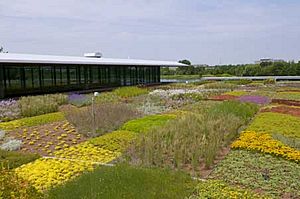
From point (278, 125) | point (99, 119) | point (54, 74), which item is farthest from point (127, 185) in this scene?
point (54, 74)

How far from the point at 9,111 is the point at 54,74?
10194 millimetres

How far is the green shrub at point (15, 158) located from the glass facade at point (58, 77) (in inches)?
488

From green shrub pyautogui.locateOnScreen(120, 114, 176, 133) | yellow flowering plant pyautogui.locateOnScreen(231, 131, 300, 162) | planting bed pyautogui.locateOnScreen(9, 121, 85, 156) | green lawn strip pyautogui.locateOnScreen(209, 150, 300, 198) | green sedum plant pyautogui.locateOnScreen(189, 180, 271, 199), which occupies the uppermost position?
green shrub pyautogui.locateOnScreen(120, 114, 176, 133)

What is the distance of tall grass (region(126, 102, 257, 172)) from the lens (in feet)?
23.5

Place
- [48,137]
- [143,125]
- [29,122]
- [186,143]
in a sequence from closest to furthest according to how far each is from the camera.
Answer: [186,143]
[48,137]
[143,125]
[29,122]

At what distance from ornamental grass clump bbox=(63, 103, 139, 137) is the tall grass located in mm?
1893

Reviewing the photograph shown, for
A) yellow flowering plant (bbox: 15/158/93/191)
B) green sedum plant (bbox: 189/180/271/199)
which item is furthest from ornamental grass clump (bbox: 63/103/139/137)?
green sedum plant (bbox: 189/180/271/199)

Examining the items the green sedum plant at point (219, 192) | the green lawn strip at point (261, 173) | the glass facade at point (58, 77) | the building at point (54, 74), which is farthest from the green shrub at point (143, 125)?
the glass facade at point (58, 77)

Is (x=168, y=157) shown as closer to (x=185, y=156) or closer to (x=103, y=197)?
(x=185, y=156)

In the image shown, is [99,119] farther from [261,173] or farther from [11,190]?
[11,190]

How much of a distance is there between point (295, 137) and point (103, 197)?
19.8ft

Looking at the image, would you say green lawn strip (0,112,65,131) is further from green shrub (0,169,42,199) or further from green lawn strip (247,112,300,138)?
green shrub (0,169,42,199)

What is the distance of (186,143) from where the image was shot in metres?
8.04

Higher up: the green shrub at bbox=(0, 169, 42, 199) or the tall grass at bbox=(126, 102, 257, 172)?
the green shrub at bbox=(0, 169, 42, 199)
